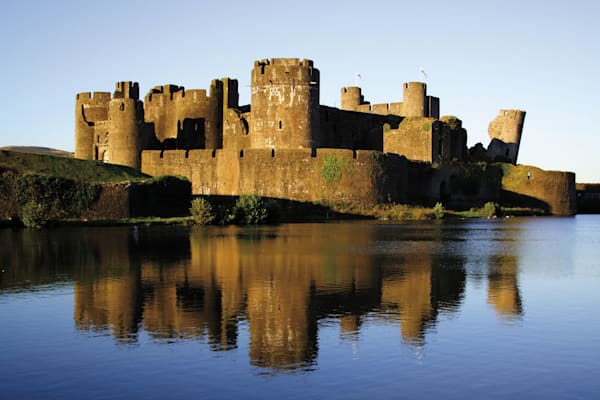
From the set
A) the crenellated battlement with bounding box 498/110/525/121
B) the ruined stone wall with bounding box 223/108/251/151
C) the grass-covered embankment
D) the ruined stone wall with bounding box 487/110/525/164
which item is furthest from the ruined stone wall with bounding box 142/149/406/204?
the crenellated battlement with bounding box 498/110/525/121

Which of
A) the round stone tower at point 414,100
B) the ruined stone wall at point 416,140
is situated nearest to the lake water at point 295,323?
the ruined stone wall at point 416,140

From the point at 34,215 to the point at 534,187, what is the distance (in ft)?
89.2

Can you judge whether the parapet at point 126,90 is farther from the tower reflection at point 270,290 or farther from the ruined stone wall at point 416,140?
the tower reflection at point 270,290

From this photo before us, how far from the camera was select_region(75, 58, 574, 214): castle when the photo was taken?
36.2m

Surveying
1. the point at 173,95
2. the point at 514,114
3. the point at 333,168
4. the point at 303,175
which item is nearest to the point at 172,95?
the point at 173,95

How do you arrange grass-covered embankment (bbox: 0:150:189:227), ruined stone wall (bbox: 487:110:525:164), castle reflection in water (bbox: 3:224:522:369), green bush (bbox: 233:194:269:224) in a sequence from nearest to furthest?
castle reflection in water (bbox: 3:224:522:369), grass-covered embankment (bbox: 0:150:189:227), green bush (bbox: 233:194:269:224), ruined stone wall (bbox: 487:110:525:164)

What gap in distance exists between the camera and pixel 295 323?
10.7m

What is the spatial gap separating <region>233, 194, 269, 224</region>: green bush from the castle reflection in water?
7.72 metres

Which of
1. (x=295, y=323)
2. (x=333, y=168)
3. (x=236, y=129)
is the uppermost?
(x=236, y=129)

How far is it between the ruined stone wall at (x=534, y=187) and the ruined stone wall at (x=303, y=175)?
1012cm

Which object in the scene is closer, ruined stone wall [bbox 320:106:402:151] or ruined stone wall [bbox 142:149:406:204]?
ruined stone wall [bbox 142:149:406:204]

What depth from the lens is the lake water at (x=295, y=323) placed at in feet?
26.2

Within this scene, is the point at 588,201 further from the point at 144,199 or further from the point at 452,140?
the point at 144,199

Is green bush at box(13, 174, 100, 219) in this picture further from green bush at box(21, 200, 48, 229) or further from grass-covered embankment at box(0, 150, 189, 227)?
green bush at box(21, 200, 48, 229)
